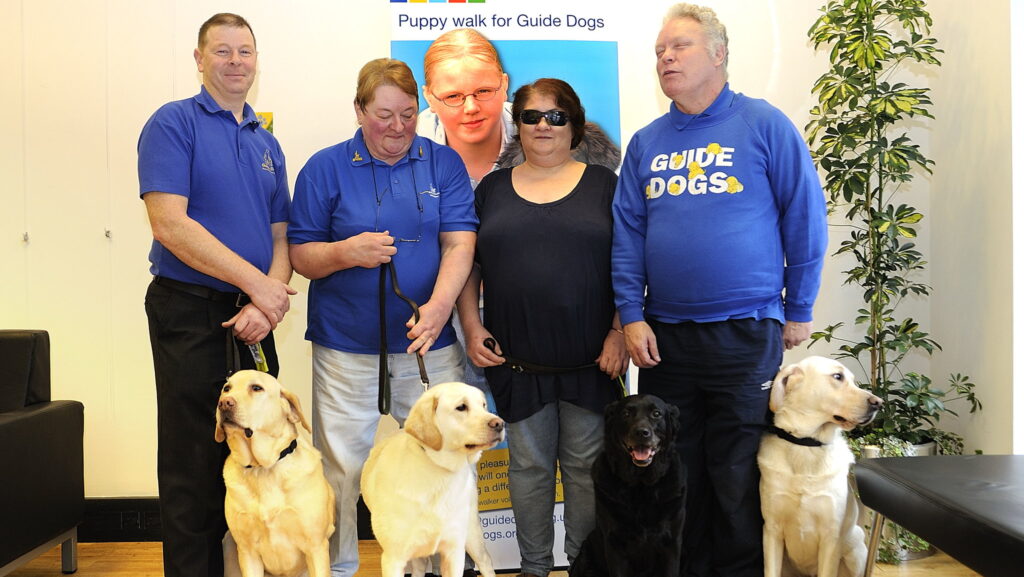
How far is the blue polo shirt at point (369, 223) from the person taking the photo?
2479 mm

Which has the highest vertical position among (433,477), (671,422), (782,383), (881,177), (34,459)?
(881,177)

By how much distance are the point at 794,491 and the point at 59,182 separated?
3.45 metres

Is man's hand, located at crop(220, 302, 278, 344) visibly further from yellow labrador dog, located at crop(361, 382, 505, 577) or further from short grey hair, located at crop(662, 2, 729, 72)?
short grey hair, located at crop(662, 2, 729, 72)

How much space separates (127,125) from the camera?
11.7ft

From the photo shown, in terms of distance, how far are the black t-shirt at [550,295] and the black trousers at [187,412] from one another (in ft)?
2.86

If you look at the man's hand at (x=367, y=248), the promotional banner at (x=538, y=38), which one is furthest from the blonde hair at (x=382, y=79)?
the promotional banner at (x=538, y=38)

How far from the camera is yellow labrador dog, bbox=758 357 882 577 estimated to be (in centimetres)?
229

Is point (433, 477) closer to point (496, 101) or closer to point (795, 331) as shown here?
point (795, 331)

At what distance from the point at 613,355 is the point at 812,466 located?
27.3 inches

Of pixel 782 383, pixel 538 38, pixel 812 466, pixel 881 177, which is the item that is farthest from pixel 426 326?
pixel 881 177

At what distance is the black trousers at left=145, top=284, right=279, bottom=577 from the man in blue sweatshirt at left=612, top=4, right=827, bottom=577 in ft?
4.19

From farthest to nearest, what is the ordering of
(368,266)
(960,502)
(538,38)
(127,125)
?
(127,125) < (538,38) < (368,266) < (960,502)

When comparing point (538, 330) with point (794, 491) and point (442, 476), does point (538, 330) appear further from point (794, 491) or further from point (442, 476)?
point (794, 491)

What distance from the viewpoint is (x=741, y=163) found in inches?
90.6
